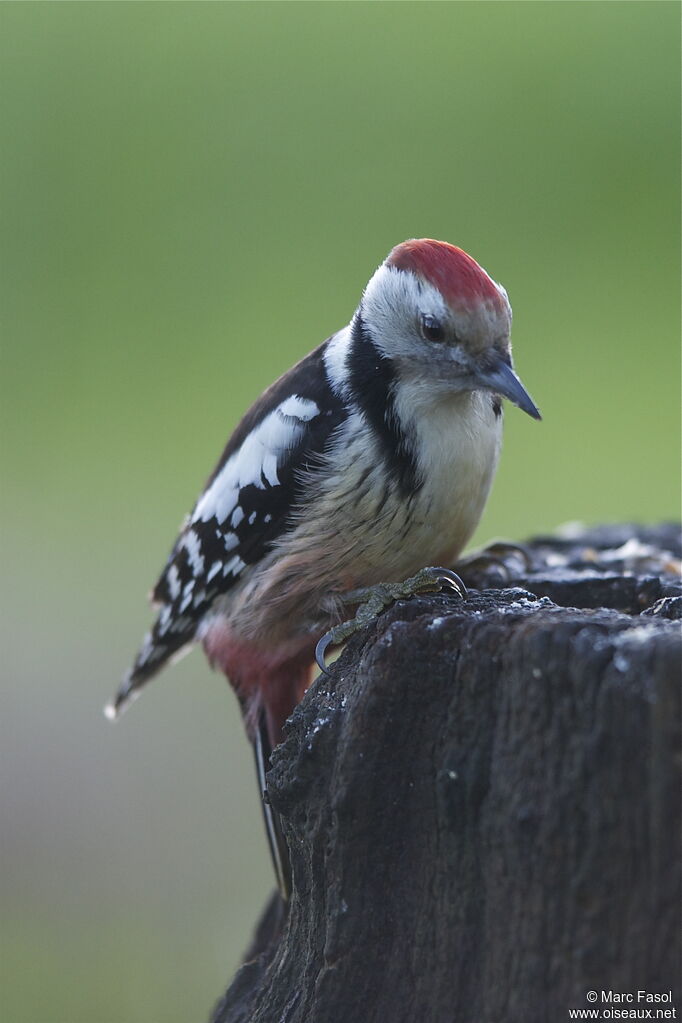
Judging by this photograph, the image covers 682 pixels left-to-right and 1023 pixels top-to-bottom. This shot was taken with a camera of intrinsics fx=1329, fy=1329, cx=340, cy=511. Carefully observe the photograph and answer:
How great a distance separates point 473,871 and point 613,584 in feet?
3.10

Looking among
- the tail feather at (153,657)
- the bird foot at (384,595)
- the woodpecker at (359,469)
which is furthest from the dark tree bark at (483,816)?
the tail feather at (153,657)

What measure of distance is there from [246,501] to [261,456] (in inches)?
4.2

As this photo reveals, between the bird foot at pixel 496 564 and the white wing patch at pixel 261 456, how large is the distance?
0.55m

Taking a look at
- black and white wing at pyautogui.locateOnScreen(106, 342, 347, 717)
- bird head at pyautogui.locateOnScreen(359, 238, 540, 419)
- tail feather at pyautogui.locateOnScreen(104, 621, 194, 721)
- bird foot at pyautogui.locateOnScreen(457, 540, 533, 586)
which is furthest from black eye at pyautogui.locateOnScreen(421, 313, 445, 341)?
tail feather at pyautogui.locateOnScreen(104, 621, 194, 721)

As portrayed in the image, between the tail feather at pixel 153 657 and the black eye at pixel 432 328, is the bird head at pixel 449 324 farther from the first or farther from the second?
the tail feather at pixel 153 657

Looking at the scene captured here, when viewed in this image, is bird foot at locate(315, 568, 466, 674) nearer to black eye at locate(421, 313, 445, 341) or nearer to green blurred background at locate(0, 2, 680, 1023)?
black eye at locate(421, 313, 445, 341)

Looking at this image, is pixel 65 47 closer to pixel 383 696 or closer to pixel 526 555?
pixel 526 555

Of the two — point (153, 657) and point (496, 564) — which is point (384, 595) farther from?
point (153, 657)

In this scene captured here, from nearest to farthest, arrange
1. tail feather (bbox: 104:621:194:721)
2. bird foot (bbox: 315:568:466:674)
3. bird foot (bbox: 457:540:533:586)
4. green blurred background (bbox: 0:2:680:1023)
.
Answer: bird foot (bbox: 315:568:466:674), bird foot (bbox: 457:540:533:586), tail feather (bbox: 104:621:194:721), green blurred background (bbox: 0:2:680:1023)

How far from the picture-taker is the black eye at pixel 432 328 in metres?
2.69

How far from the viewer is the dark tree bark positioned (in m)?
1.75

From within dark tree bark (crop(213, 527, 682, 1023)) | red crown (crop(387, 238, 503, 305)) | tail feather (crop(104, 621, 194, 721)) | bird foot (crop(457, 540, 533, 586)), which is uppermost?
red crown (crop(387, 238, 503, 305))

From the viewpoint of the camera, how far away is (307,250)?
8.73 meters

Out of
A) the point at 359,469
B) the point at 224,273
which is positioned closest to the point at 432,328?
the point at 359,469
